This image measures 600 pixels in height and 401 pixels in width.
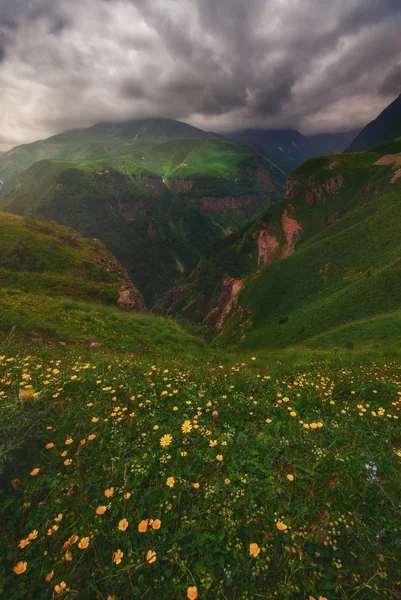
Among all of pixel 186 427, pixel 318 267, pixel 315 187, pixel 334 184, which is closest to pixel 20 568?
pixel 186 427

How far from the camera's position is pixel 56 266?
2170 inches

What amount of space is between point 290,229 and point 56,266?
368ft

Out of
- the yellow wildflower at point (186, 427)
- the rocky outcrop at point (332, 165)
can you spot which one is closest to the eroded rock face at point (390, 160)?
the rocky outcrop at point (332, 165)

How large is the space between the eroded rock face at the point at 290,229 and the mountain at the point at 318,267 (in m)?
0.52

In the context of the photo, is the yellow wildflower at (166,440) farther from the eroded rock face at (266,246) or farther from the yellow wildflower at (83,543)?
the eroded rock face at (266,246)

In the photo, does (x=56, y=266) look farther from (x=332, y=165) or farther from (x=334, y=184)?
(x=332, y=165)

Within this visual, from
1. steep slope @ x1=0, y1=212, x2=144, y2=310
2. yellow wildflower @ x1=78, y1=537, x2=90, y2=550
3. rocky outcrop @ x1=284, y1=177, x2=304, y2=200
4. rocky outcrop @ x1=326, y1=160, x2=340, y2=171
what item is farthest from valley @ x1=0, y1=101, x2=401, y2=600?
rocky outcrop @ x1=284, y1=177, x2=304, y2=200

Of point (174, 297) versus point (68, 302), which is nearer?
point (68, 302)

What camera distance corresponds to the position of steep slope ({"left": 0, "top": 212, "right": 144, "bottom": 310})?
33.7m

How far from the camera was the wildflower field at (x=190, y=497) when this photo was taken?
3.17 metres

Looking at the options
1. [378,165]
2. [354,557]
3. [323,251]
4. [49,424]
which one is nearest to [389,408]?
[354,557]

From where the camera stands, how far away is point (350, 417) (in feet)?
20.9

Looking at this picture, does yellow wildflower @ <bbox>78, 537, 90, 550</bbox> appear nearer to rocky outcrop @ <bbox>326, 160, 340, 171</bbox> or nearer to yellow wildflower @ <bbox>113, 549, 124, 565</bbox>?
yellow wildflower @ <bbox>113, 549, 124, 565</bbox>

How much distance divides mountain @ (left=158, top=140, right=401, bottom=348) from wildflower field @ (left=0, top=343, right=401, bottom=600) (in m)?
28.2
